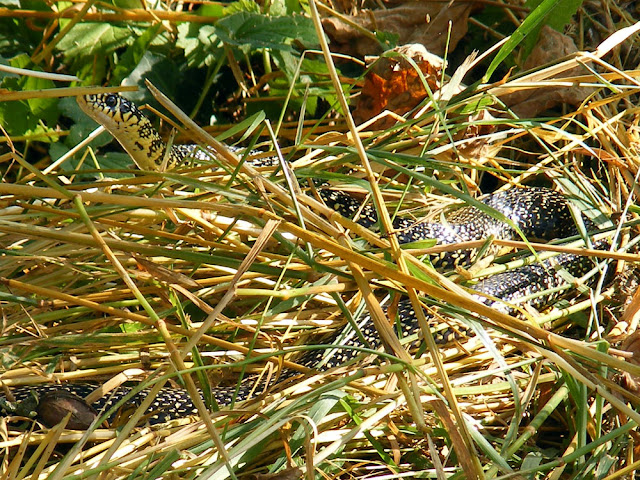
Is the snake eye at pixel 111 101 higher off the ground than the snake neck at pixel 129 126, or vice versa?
the snake eye at pixel 111 101

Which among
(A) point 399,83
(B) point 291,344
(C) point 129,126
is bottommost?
(B) point 291,344

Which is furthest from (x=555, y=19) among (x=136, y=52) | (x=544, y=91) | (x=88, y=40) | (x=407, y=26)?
(x=88, y=40)

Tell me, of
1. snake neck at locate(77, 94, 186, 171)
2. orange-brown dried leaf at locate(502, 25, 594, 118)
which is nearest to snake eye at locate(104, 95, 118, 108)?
snake neck at locate(77, 94, 186, 171)

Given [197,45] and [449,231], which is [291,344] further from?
[197,45]

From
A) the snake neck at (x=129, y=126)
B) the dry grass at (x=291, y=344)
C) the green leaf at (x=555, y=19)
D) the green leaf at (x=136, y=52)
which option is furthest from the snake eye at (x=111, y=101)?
the green leaf at (x=555, y=19)

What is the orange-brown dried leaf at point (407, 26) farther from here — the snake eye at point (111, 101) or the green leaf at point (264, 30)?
the snake eye at point (111, 101)

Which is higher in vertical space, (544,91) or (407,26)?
(407,26)

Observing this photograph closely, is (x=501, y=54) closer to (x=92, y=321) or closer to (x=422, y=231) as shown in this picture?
(x=422, y=231)

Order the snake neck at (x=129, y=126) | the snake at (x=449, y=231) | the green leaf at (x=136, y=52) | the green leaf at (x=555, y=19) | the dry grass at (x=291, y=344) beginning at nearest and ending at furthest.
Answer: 1. the dry grass at (x=291, y=344)
2. the snake at (x=449, y=231)
3. the snake neck at (x=129, y=126)
4. the green leaf at (x=555, y=19)
5. the green leaf at (x=136, y=52)

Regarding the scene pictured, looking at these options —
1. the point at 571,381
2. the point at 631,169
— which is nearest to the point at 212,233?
the point at 571,381

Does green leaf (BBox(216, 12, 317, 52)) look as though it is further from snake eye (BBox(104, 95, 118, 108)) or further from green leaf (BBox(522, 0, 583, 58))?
green leaf (BBox(522, 0, 583, 58))
